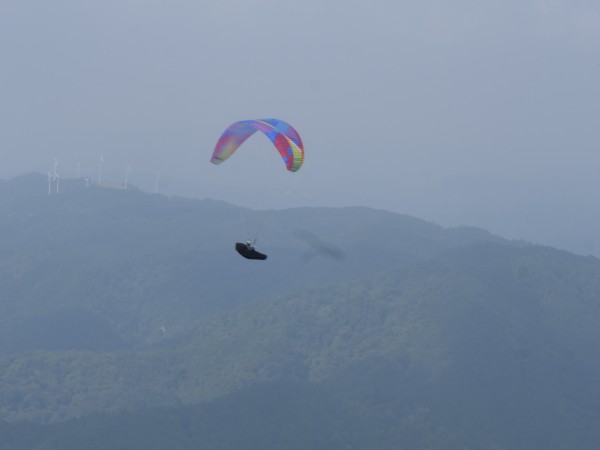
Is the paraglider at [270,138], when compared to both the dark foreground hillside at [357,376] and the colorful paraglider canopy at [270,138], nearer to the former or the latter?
the colorful paraglider canopy at [270,138]

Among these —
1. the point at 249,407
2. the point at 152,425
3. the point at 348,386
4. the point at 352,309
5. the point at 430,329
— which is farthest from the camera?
the point at 352,309

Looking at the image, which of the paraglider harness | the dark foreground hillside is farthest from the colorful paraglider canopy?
the dark foreground hillside

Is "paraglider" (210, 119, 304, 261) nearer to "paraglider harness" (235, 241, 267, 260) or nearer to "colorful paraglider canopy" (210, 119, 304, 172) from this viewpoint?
"colorful paraglider canopy" (210, 119, 304, 172)

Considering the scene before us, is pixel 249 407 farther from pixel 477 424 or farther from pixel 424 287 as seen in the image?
pixel 424 287

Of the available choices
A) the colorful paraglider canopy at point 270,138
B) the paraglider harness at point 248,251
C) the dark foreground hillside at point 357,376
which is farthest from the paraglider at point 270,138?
the dark foreground hillside at point 357,376

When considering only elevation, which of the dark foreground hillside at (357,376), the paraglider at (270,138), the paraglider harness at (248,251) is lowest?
the dark foreground hillside at (357,376)

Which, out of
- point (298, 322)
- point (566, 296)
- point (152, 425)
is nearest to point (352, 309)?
point (298, 322)

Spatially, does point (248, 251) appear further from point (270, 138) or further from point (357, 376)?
point (357, 376)

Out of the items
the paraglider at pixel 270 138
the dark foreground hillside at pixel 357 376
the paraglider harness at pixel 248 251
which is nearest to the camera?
the paraglider harness at pixel 248 251

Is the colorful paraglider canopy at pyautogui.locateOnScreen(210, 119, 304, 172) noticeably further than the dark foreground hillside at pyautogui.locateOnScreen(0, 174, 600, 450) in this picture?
No
